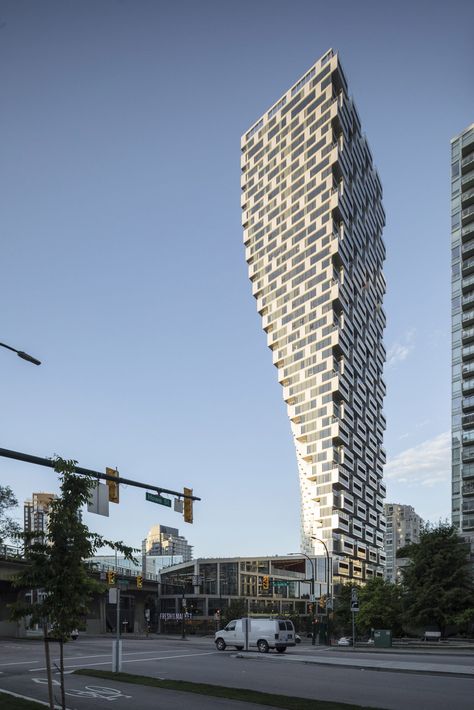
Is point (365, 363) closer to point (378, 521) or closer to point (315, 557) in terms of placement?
point (378, 521)

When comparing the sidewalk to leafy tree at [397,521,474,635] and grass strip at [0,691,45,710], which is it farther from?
leafy tree at [397,521,474,635]

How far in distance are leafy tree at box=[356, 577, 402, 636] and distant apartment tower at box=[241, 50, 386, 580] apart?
7760 cm

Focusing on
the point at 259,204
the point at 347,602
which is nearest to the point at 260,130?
the point at 259,204

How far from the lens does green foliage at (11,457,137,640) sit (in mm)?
15375

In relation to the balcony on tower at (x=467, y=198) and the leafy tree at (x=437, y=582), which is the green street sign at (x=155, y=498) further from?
the balcony on tower at (x=467, y=198)

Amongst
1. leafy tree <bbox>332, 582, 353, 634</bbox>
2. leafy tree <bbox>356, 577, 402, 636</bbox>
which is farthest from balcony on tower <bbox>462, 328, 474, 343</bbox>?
leafy tree <bbox>356, 577, 402, 636</bbox>

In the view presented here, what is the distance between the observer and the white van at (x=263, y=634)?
4253 cm

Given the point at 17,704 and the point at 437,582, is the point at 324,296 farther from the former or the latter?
the point at 17,704

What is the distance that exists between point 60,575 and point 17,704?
5090 millimetres

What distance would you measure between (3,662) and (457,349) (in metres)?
86.4

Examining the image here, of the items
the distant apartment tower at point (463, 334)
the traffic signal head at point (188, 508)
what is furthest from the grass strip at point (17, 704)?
the distant apartment tower at point (463, 334)

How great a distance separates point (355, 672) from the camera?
29.0 metres

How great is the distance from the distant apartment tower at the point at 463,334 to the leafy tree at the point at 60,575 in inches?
3486

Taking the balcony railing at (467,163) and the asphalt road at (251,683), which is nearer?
the asphalt road at (251,683)
